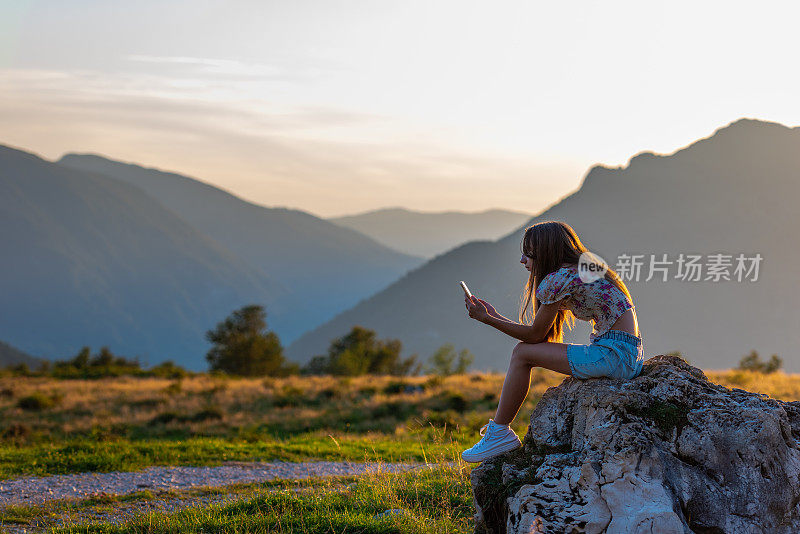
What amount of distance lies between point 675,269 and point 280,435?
468ft

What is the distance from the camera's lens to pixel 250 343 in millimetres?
48688

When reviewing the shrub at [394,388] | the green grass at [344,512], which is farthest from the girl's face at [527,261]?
the shrub at [394,388]

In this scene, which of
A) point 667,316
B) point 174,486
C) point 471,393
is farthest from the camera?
point 667,316

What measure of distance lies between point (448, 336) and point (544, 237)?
500 feet

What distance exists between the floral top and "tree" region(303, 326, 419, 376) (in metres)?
39.5

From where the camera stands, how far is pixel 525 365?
572 cm

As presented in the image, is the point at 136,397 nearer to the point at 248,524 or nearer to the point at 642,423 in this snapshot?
the point at 248,524

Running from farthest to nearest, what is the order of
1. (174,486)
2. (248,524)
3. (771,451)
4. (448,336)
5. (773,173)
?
1. (773,173)
2. (448,336)
3. (174,486)
4. (248,524)
5. (771,451)

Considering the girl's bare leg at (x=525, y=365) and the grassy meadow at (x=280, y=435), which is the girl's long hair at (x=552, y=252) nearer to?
the girl's bare leg at (x=525, y=365)

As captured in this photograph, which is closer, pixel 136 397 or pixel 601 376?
pixel 601 376

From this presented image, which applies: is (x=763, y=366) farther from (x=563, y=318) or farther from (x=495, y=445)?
(x=495, y=445)

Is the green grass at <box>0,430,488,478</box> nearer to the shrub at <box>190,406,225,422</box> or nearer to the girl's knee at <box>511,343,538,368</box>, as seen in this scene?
the girl's knee at <box>511,343,538,368</box>

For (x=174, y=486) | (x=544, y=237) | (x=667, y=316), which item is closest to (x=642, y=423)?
(x=544, y=237)

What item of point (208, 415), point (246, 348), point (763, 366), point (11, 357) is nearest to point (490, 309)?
point (208, 415)
